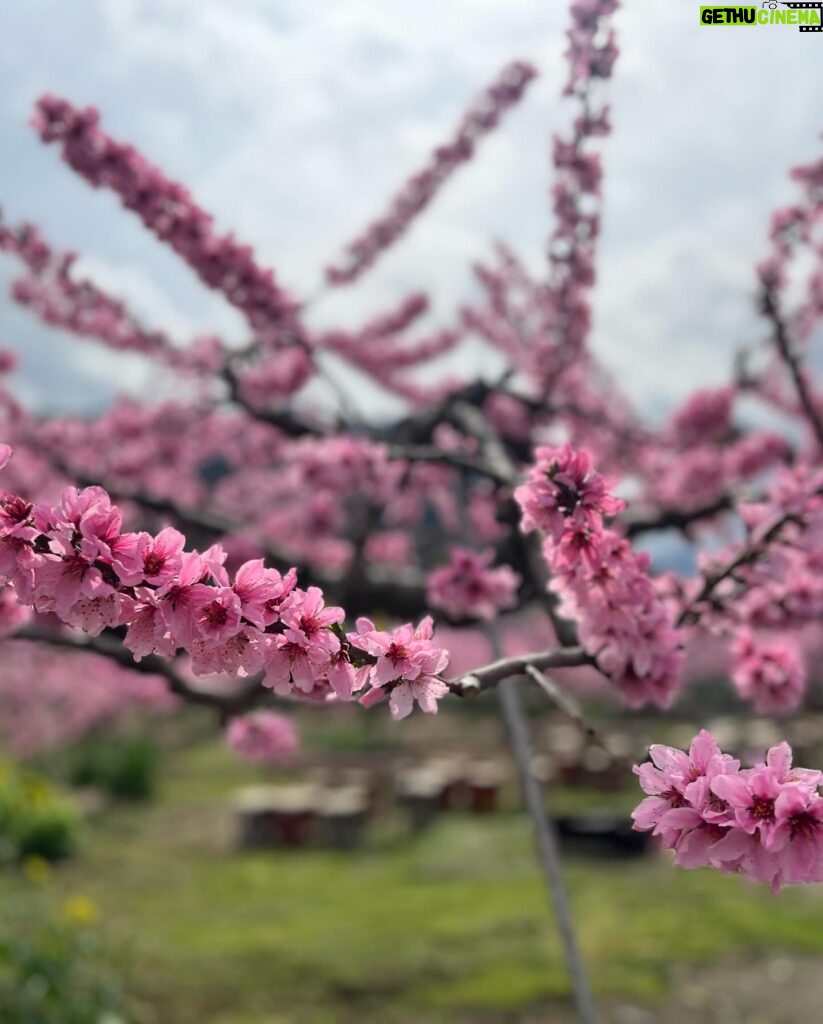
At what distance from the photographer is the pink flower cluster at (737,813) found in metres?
1.30

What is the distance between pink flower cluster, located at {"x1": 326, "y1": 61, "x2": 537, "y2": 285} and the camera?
439 cm

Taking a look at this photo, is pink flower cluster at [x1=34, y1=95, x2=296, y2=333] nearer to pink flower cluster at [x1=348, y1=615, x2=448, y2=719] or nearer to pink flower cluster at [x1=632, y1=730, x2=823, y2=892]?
pink flower cluster at [x1=348, y1=615, x2=448, y2=719]

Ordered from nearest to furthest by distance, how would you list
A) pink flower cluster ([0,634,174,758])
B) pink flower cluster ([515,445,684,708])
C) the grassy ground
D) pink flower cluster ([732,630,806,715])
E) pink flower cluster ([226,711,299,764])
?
pink flower cluster ([515,445,684,708]) < pink flower cluster ([732,630,806,715]) < pink flower cluster ([226,711,299,764]) < the grassy ground < pink flower cluster ([0,634,174,758])

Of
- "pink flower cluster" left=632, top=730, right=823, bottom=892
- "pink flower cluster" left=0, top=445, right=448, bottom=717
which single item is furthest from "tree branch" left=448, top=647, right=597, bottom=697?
"pink flower cluster" left=632, top=730, right=823, bottom=892

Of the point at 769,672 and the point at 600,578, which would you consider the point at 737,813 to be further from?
the point at 769,672

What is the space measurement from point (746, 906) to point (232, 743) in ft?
24.4

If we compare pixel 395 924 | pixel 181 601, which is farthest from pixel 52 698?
pixel 181 601

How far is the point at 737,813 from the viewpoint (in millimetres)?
1312

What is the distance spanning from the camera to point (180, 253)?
3.65m

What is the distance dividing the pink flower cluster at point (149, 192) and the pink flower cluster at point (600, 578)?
6.97 ft

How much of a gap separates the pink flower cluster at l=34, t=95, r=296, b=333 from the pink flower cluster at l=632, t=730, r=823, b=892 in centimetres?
287

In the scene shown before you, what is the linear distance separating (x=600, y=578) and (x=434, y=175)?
3.62 meters

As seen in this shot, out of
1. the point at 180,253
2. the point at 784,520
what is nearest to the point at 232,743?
the point at 180,253

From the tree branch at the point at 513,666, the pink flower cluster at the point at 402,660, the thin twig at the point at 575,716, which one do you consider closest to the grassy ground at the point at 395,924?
the thin twig at the point at 575,716
